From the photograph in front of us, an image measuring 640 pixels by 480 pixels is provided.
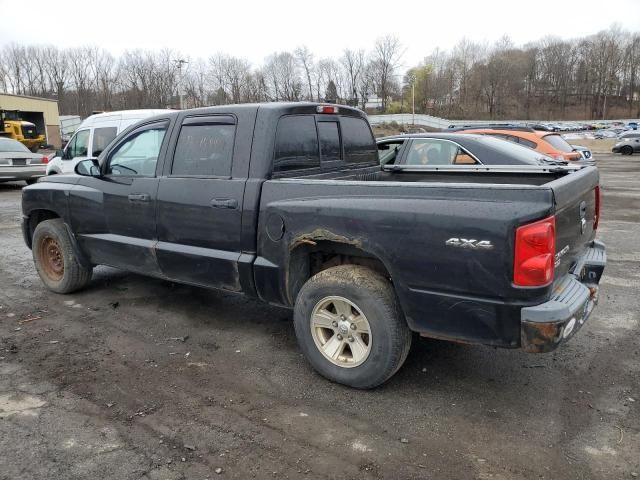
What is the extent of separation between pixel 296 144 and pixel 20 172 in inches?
576

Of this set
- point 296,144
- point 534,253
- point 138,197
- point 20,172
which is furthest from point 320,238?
point 20,172

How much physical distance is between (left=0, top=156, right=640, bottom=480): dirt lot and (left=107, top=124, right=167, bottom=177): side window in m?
1.42

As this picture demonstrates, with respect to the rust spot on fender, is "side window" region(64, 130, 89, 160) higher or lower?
higher

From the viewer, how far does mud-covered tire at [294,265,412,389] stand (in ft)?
11.3

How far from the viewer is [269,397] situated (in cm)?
361

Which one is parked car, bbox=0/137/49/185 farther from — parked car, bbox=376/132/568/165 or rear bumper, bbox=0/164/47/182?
parked car, bbox=376/132/568/165

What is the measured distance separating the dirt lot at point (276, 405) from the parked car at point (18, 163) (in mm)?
12549

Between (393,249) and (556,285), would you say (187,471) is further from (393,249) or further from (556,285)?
(556,285)

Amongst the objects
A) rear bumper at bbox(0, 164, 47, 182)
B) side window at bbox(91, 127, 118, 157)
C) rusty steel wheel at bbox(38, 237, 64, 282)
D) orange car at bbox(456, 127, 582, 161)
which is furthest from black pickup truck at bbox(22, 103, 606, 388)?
rear bumper at bbox(0, 164, 47, 182)

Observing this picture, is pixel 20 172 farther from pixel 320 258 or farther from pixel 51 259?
pixel 320 258

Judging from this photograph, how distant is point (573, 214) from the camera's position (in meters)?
3.39

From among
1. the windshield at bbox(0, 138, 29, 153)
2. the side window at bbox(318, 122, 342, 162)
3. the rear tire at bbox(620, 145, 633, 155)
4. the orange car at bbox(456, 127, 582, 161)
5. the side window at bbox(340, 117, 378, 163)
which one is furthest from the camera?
the rear tire at bbox(620, 145, 633, 155)

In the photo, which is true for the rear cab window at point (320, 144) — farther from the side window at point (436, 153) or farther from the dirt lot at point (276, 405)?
the side window at point (436, 153)

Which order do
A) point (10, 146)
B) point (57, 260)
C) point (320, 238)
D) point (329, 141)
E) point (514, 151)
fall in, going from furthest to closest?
1. point (10, 146)
2. point (514, 151)
3. point (57, 260)
4. point (329, 141)
5. point (320, 238)
